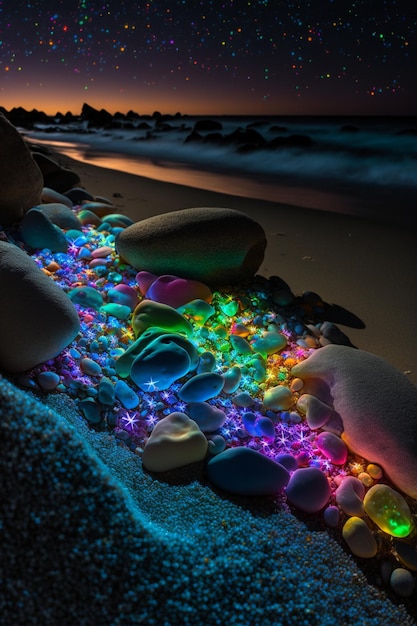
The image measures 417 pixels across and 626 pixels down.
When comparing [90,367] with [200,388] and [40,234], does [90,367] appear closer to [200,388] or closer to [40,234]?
[200,388]

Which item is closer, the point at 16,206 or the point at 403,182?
the point at 16,206

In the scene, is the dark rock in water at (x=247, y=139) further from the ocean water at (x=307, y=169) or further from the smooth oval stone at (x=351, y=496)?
the smooth oval stone at (x=351, y=496)

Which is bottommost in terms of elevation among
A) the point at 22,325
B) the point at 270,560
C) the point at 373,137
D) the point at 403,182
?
the point at 270,560

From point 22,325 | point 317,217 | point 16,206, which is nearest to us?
point 22,325

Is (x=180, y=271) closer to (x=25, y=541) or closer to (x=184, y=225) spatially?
(x=184, y=225)

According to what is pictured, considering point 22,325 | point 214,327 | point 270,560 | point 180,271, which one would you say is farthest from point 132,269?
point 270,560

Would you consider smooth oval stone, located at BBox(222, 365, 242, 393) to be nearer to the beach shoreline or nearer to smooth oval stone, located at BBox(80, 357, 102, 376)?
smooth oval stone, located at BBox(80, 357, 102, 376)
